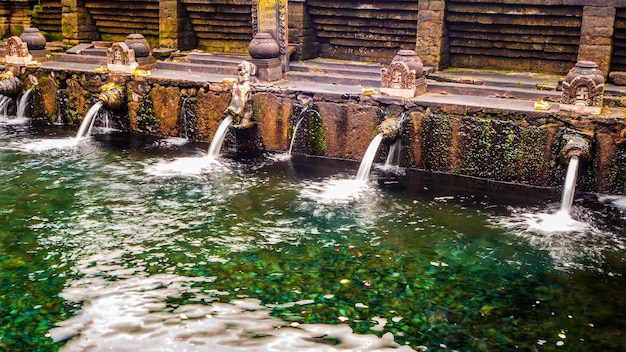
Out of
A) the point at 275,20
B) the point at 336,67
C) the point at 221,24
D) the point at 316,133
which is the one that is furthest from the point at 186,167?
the point at 221,24

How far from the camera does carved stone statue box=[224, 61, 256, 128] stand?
11.9m

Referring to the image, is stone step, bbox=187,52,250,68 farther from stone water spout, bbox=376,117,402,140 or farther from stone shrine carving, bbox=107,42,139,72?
stone water spout, bbox=376,117,402,140

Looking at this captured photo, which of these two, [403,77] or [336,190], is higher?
[403,77]

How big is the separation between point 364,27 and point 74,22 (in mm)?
7328

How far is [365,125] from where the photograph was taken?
11.3 m

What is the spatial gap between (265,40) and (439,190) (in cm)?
440

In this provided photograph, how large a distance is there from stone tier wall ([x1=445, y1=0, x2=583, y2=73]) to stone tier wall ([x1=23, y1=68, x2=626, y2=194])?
2.85 meters

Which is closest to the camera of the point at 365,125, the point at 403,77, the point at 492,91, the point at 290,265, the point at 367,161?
the point at 290,265

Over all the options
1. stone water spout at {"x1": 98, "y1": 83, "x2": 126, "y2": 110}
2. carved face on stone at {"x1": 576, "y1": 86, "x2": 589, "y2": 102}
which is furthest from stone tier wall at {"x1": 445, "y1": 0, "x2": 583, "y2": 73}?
stone water spout at {"x1": 98, "y1": 83, "x2": 126, "y2": 110}

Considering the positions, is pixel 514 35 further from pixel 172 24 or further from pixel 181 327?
pixel 181 327

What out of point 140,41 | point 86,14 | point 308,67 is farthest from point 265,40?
point 86,14

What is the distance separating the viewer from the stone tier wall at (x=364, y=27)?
1363 centimetres

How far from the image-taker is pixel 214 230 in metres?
8.43

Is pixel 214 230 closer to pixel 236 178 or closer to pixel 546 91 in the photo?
pixel 236 178
